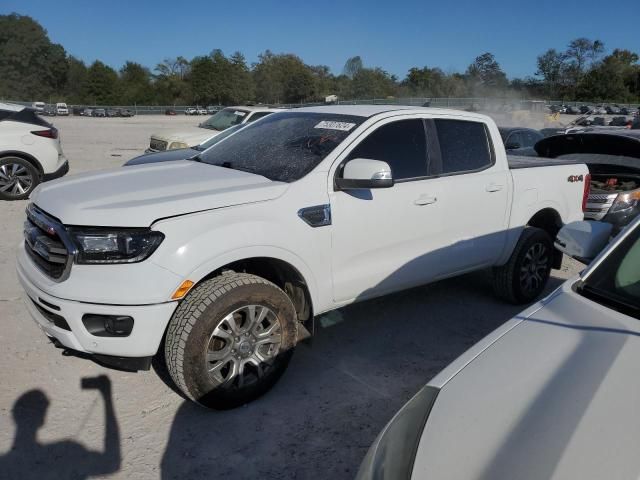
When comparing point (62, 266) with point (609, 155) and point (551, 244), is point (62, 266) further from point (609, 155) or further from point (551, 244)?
point (609, 155)

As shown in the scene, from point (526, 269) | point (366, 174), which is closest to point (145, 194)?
point (366, 174)

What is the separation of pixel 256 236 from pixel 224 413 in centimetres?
111

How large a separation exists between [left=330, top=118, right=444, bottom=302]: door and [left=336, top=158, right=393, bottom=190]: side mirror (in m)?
0.14

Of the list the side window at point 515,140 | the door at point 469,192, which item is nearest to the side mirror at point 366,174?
the door at point 469,192

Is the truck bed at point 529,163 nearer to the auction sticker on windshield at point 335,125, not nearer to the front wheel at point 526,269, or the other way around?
the front wheel at point 526,269

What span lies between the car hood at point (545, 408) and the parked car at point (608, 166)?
4.97 metres

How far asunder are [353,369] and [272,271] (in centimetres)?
95

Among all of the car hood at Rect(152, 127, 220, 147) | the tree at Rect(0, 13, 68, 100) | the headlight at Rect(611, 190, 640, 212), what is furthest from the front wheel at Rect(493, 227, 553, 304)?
the tree at Rect(0, 13, 68, 100)

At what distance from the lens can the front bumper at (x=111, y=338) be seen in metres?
2.76

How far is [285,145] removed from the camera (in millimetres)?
3809

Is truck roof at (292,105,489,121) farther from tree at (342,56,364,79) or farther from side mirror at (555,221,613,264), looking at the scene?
tree at (342,56,364,79)

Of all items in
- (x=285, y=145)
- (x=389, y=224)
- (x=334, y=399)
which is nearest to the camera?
(x=334, y=399)

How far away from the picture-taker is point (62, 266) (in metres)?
2.89

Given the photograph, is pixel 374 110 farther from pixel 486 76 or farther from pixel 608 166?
pixel 486 76
